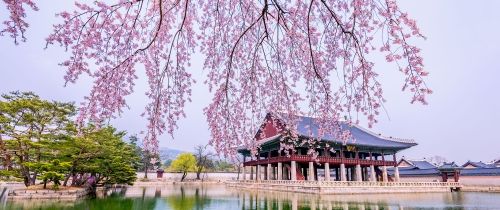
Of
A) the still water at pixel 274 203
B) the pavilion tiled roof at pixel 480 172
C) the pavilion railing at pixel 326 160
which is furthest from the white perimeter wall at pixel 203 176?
the still water at pixel 274 203

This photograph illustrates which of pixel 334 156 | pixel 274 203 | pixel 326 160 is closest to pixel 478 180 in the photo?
pixel 334 156

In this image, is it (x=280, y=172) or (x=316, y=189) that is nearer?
(x=316, y=189)

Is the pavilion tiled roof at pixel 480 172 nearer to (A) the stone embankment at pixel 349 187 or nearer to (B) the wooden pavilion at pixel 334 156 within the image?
(A) the stone embankment at pixel 349 187

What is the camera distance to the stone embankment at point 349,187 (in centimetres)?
2236

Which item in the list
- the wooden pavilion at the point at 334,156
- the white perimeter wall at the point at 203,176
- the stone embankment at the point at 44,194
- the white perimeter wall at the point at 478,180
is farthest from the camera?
the white perimeter wall at the point at 203,176

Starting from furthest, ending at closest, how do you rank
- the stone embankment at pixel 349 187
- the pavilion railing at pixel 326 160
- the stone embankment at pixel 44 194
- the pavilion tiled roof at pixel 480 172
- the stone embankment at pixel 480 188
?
the pavilion tiled roof at pixel 480 172 < the stone embankment at pixel 480 188 < the pavilion railing at pixel 326 160 < the stone embankment at pixel 349 187 < the stone embankment at pixel 44 194

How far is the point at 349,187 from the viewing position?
76.1 ft

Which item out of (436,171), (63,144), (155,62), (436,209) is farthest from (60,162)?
(436,171)

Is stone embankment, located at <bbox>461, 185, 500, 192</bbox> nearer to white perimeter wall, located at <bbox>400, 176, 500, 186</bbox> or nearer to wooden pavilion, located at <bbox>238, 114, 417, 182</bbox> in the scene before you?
white perimeter wall, located at <bbox>400, 176, 500, 186</bbox>

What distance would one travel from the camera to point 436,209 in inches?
577

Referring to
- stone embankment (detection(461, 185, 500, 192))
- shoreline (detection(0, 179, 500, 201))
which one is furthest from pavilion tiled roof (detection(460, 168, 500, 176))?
stone embankment (detection(461, 185, 500, 192))

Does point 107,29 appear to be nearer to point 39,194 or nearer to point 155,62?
point 155,62

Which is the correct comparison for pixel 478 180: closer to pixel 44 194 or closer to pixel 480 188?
pixel 480 188

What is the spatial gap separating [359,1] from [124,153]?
28.0m
